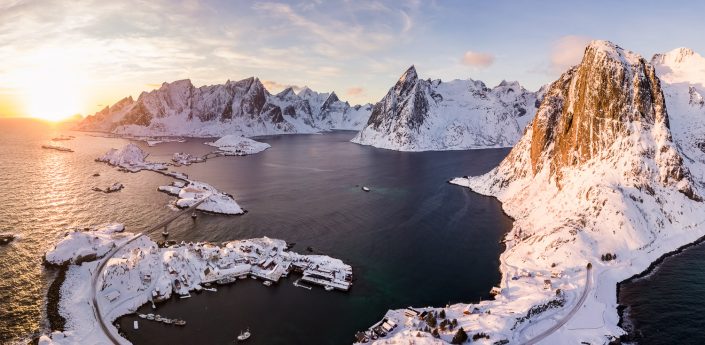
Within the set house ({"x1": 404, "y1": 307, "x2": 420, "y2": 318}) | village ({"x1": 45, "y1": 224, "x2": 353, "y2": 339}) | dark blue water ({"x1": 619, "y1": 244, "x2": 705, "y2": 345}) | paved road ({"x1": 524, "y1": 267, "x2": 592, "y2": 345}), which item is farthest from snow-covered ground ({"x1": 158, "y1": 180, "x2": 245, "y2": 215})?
Result: dark blue water ({"x1": 619, "y1": 244, "x2": 705, "y2": 345})

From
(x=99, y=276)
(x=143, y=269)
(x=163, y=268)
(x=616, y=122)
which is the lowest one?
(x=99, y=276)

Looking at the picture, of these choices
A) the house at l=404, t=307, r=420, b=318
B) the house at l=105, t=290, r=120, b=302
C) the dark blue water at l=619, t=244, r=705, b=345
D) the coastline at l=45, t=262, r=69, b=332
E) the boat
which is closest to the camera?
the boat

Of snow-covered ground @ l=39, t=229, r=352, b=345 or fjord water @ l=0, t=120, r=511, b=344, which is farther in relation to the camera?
snow-covered ground @ l=39, t=229, r=352, b=345

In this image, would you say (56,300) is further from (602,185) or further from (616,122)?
(616,122)

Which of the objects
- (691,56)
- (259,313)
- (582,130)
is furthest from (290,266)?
(691,56)

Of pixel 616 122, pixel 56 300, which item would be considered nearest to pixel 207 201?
pixel 56 300

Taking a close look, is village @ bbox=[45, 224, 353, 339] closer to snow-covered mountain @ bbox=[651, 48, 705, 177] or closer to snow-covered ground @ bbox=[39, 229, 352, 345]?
snow-covered ground @ bbox=[39, 229, 352, 345]

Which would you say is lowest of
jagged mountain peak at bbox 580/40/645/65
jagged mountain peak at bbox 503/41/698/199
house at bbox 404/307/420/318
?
house at bbox 404/307/420/318

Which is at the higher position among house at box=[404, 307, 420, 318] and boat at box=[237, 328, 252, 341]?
house at box=[404, 307, 420, 318]
